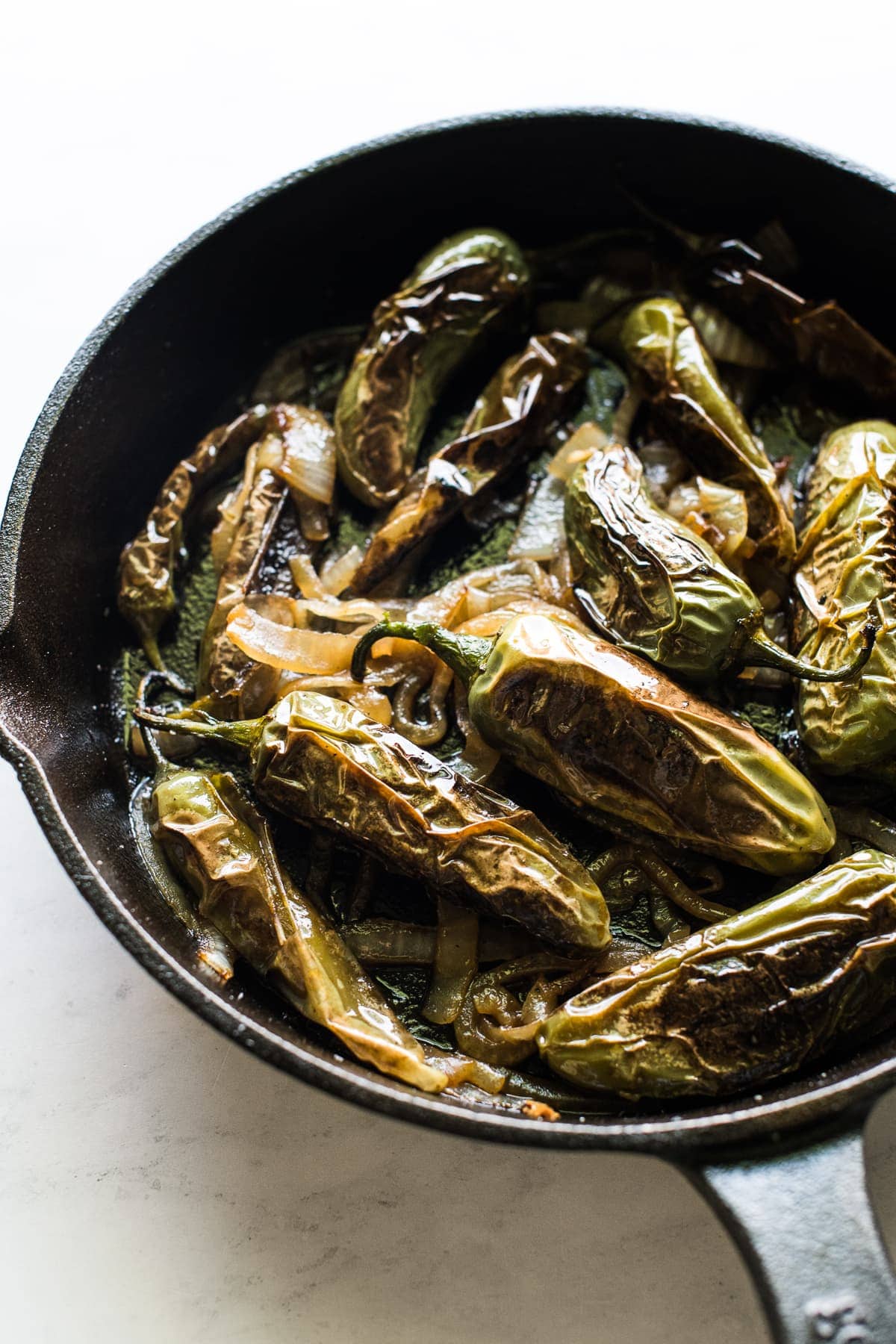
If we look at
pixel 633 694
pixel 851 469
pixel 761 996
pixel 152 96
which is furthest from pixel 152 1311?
pixel 152 96

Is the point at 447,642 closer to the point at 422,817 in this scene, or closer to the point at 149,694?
the point at 422,817

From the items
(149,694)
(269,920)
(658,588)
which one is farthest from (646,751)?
(149,694)

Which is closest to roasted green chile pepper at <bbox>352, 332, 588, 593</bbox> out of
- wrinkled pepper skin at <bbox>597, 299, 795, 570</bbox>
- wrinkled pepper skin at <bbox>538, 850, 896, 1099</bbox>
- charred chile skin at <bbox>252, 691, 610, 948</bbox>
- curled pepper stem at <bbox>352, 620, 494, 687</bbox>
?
wrinkled pepper skin at <bbox>597, 299, 795, 570</bbox>

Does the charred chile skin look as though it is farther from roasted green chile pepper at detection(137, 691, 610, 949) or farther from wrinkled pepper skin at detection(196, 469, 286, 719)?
wrinkled pepper skin at detection(196, 469, 286, 719)

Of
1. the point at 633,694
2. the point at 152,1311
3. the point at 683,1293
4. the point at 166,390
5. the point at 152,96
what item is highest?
the point at 152,96

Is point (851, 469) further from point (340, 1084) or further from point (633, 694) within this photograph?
point (340, 1084)
